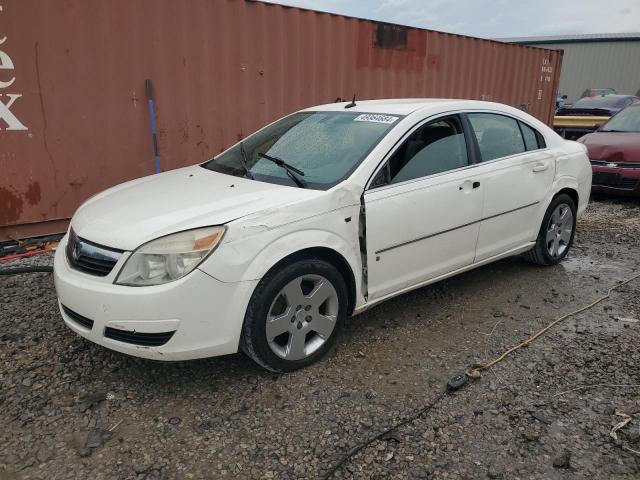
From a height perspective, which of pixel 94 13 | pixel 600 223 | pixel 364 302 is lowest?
pixel 600 223

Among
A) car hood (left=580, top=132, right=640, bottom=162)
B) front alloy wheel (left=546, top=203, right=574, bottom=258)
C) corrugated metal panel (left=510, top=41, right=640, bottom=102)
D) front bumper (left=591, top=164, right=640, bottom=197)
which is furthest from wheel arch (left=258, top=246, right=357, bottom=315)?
corrugated metal panel (left=510, top=41, right=640, bottom=102)

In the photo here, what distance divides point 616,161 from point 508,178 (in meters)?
4.49

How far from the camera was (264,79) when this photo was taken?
6.50 m

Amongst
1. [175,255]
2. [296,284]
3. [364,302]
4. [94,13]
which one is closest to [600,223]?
[364,302]

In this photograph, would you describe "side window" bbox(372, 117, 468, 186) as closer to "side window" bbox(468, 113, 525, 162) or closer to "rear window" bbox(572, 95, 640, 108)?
"side window" bbox(468, 113, 525, 162)

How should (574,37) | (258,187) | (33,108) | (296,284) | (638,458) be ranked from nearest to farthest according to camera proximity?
(638,458), (296,284), (258,187), (33,108), (574,37)

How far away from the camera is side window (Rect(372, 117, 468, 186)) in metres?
3.17

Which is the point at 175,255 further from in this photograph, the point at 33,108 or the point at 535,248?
the point at 33,108

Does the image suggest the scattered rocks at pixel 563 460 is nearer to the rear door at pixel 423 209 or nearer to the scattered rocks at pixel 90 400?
the rear door at pixel 423 209

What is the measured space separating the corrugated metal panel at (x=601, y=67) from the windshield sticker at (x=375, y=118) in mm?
34483

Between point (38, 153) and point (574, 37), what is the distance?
129ft

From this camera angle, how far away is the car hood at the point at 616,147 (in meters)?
7.10

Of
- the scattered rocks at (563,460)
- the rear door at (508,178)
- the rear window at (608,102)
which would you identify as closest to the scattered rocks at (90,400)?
the scattered rocks at (563,460)

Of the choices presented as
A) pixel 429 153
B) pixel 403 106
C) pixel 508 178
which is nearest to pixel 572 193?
pixel 508 178
